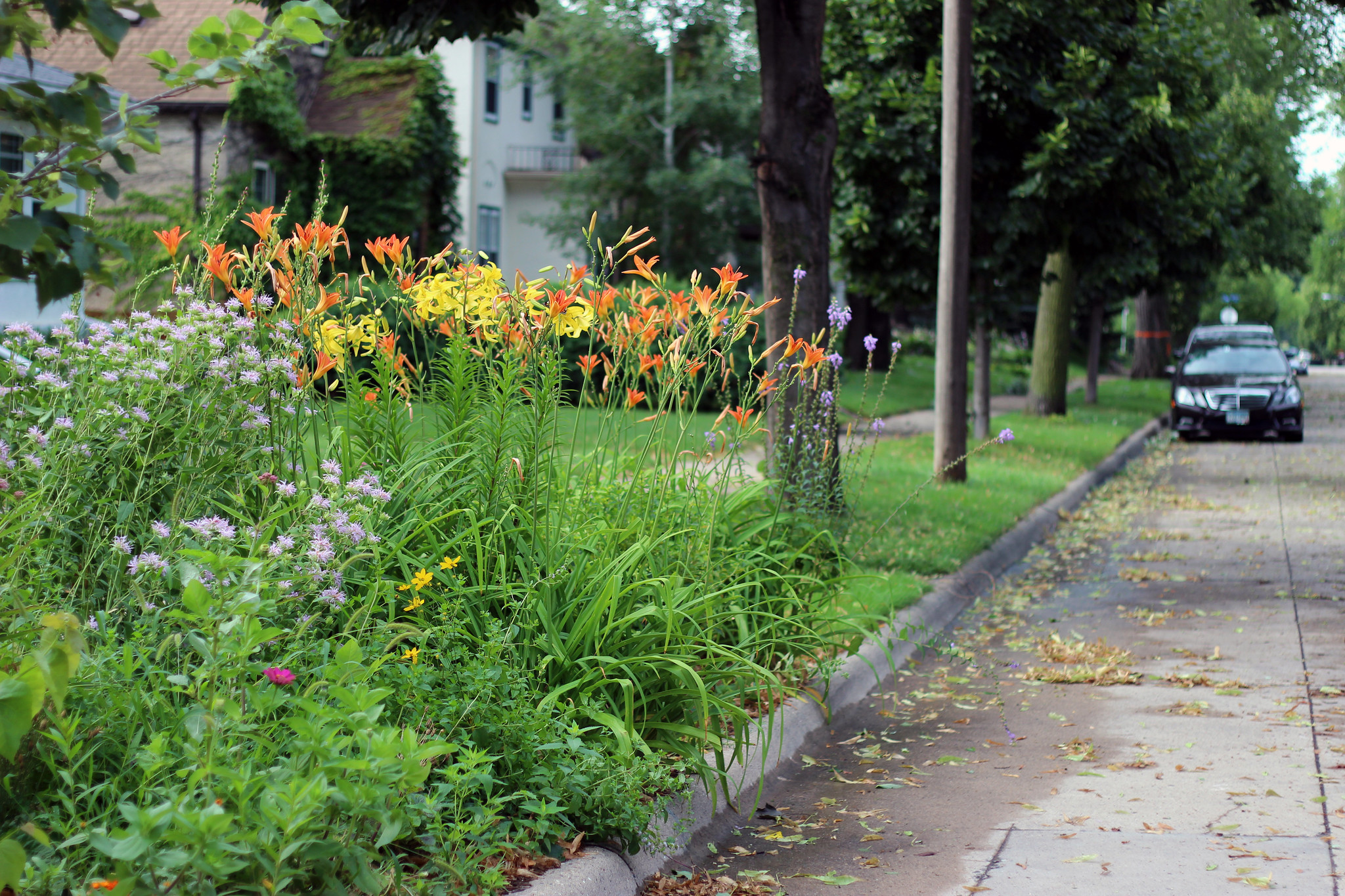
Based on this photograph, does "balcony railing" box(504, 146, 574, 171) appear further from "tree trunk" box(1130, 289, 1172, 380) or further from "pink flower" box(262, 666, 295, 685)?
"pink flower" box(262, 666, 295, 685)

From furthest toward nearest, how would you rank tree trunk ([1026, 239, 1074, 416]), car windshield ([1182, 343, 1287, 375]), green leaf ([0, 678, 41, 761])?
tree trunk ([1026, 239, 1074, 416]) < car windshield ([1182, 343, 1287, 375]) < green leaf ([0, 678, 41, 761])

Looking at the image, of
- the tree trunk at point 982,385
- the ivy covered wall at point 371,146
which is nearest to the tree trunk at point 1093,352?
the tree trunk at point 982,385

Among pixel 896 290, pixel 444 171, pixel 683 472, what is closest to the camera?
pixel 683 472

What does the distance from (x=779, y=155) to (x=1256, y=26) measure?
21847 millimetres

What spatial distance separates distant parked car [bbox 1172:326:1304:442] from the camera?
19.5 meters

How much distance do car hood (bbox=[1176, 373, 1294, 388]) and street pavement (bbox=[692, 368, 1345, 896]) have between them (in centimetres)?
1133

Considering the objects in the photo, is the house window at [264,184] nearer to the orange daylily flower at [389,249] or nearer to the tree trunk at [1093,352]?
the tree trunk at [1093,352]

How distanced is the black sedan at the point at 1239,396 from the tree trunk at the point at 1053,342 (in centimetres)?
187

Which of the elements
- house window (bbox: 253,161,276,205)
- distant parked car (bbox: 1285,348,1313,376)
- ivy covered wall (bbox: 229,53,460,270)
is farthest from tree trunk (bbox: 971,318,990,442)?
house window (bbox: 253,161,276,205)

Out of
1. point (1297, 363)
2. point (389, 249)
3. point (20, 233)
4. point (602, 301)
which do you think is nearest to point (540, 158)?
point (1297, 363)

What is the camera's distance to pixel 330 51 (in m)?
25.6

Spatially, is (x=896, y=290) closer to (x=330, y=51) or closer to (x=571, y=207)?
(x=330, y=51)

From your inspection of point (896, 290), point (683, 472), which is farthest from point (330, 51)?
point (683, 472)

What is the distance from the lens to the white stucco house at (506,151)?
109 ft
